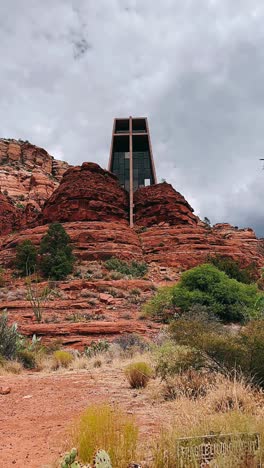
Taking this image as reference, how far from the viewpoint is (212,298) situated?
867 inches

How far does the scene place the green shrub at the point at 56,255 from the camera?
99.1ft

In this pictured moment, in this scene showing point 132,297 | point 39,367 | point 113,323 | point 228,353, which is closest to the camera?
point 228,353

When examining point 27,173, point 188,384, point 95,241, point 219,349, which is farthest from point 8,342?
point 27,173

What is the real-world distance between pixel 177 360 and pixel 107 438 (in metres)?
3.65

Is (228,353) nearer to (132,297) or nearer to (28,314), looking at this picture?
(28,314)

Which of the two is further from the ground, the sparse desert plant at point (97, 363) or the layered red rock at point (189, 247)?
the layered red rock at point (189, 247)

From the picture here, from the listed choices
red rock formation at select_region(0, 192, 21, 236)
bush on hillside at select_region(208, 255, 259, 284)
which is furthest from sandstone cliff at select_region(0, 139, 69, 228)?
bush on hillside at select_region(208, 255, 259, 284)

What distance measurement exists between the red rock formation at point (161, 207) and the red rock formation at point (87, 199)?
1.81 m

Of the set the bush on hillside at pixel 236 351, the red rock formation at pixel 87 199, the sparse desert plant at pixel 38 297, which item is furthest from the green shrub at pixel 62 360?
the red rock formation at pixel 87 199

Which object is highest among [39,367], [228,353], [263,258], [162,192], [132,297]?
[162,192]

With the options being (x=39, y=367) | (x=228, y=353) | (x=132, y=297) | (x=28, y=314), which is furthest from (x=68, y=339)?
(x=228, y=353)

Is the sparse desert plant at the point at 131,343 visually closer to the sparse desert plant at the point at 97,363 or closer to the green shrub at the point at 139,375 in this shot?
the sparse desert plant at the point at 97,363

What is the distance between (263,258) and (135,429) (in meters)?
35.8

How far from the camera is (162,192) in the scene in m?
44.4
